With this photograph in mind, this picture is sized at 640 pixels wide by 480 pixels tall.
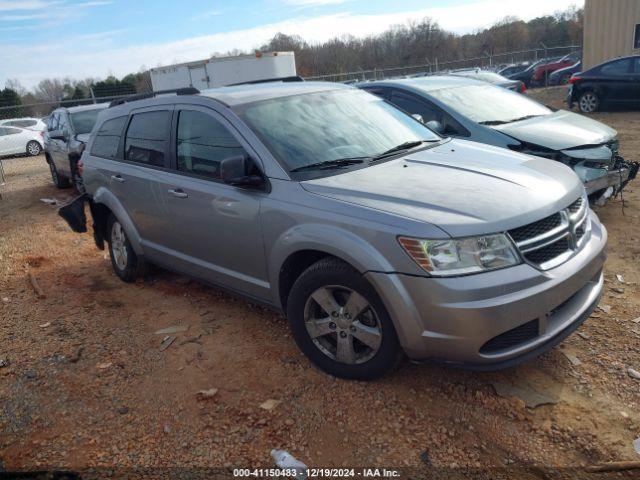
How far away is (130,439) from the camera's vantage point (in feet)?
10.0

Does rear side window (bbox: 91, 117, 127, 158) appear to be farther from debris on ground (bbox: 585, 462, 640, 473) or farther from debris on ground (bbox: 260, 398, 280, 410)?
debris on ground (bbox: 585, 462, 640, 473)

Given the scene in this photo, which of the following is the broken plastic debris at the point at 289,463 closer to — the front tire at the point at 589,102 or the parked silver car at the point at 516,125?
the parked silver car at the point at 516,125

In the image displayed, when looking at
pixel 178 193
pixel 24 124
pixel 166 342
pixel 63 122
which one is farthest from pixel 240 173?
pixel 24 124

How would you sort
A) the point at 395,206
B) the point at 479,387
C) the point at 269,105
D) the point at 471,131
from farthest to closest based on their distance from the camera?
1. the point at 471,131
2. the point at 269,105
3. the point at 479,387
4. the point at 395,206

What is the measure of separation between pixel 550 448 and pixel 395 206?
1467mm

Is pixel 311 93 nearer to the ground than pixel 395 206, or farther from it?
farther from it

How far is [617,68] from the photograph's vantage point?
47.7ft

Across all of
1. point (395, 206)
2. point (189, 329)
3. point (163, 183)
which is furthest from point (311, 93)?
point (189, 329)

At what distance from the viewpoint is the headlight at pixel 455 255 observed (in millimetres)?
2771

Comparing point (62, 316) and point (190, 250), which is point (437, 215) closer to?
point (190, 250)

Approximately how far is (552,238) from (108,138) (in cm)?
431

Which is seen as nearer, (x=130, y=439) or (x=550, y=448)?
(x=550, y=448)

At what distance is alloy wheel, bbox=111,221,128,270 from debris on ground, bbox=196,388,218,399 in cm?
242

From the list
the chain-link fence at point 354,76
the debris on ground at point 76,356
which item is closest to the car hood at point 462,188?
the debris on ground at point 76,356
